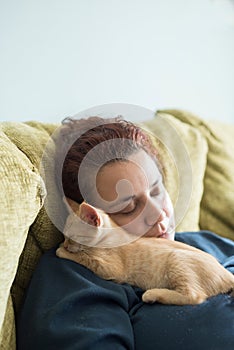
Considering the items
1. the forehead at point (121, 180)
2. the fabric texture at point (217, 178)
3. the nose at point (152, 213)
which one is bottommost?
the fabric texture at point (217, 178)

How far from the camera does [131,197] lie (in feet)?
3.88

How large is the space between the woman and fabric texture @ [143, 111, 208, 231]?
28 centimetres

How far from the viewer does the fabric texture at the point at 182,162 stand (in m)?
1.61

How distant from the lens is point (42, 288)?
1.08 metres

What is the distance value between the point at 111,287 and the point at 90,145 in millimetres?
327

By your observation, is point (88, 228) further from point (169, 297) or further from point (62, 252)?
point (169, 297)

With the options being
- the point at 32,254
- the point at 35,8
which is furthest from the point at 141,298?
the point at 35,8

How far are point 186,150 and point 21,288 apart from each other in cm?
76

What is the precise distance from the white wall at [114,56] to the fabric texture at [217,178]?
29 cm

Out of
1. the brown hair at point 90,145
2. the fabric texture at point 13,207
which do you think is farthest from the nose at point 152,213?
the fabric texture at point 13,207

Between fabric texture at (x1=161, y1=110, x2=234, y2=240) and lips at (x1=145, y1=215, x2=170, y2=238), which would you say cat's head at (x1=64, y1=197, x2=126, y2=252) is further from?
fabric texture at (x1=161, y1=110, x2=234, y2=240)

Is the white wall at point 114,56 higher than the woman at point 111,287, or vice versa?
the white wall at point 114,56

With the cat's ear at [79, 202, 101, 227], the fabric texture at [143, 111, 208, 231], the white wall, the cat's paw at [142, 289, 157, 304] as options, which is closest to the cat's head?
the cat's ear at [79, 202, 101, 227]

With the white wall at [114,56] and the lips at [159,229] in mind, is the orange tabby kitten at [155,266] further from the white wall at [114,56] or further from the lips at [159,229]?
the white wall at [114,56]
